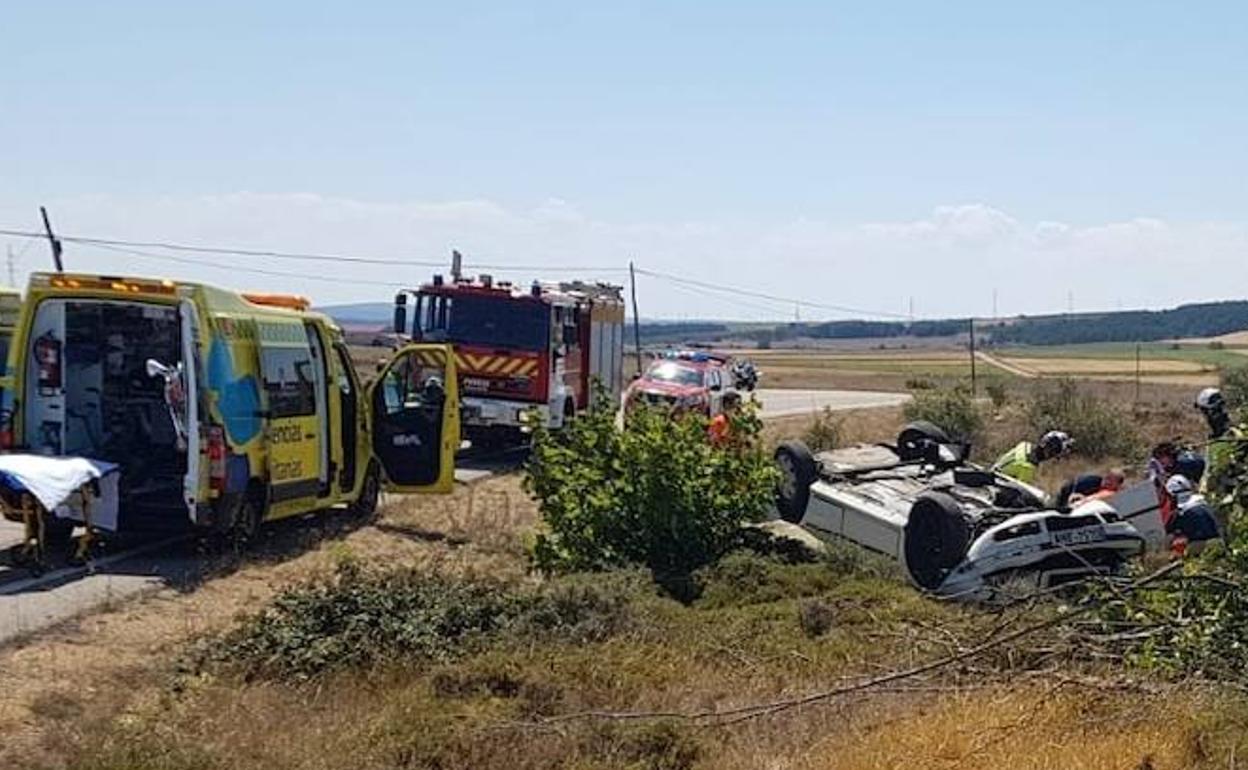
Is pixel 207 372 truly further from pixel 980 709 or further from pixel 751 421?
pixel 980 709

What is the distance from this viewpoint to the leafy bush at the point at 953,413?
108 feet

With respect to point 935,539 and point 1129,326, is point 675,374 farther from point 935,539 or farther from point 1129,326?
point 1129,326

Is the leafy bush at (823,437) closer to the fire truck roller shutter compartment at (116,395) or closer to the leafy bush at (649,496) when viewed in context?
the leafy bush at (649,496)

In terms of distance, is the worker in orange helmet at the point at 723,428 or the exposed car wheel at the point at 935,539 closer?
the exposed car wheel at the point at 935,539

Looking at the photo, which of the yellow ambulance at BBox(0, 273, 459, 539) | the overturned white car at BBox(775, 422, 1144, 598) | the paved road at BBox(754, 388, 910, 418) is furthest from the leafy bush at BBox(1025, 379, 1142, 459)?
the yellow ambulance at BBox(0, 273, 459, 539)

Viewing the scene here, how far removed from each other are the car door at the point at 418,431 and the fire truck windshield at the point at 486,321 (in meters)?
8.10

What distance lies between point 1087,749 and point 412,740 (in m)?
2.99

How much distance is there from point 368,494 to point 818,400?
1540 inches

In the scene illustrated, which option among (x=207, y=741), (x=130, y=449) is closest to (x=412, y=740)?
(x=207, y=741)

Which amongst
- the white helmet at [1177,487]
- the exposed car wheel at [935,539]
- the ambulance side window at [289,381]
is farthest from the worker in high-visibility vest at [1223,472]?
the ambulance side window at [289,381]

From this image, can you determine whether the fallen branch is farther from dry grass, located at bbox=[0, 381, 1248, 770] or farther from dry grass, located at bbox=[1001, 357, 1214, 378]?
dry grass, located at bbox=[1001, 357, 1214, 378]

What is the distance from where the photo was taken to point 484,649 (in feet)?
31.1

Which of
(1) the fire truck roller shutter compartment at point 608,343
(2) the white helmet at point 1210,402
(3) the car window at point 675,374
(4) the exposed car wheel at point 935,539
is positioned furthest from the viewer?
(3) the car window at point 675,374

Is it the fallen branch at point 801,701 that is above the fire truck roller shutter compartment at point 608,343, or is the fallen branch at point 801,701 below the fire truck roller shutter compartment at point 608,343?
below
